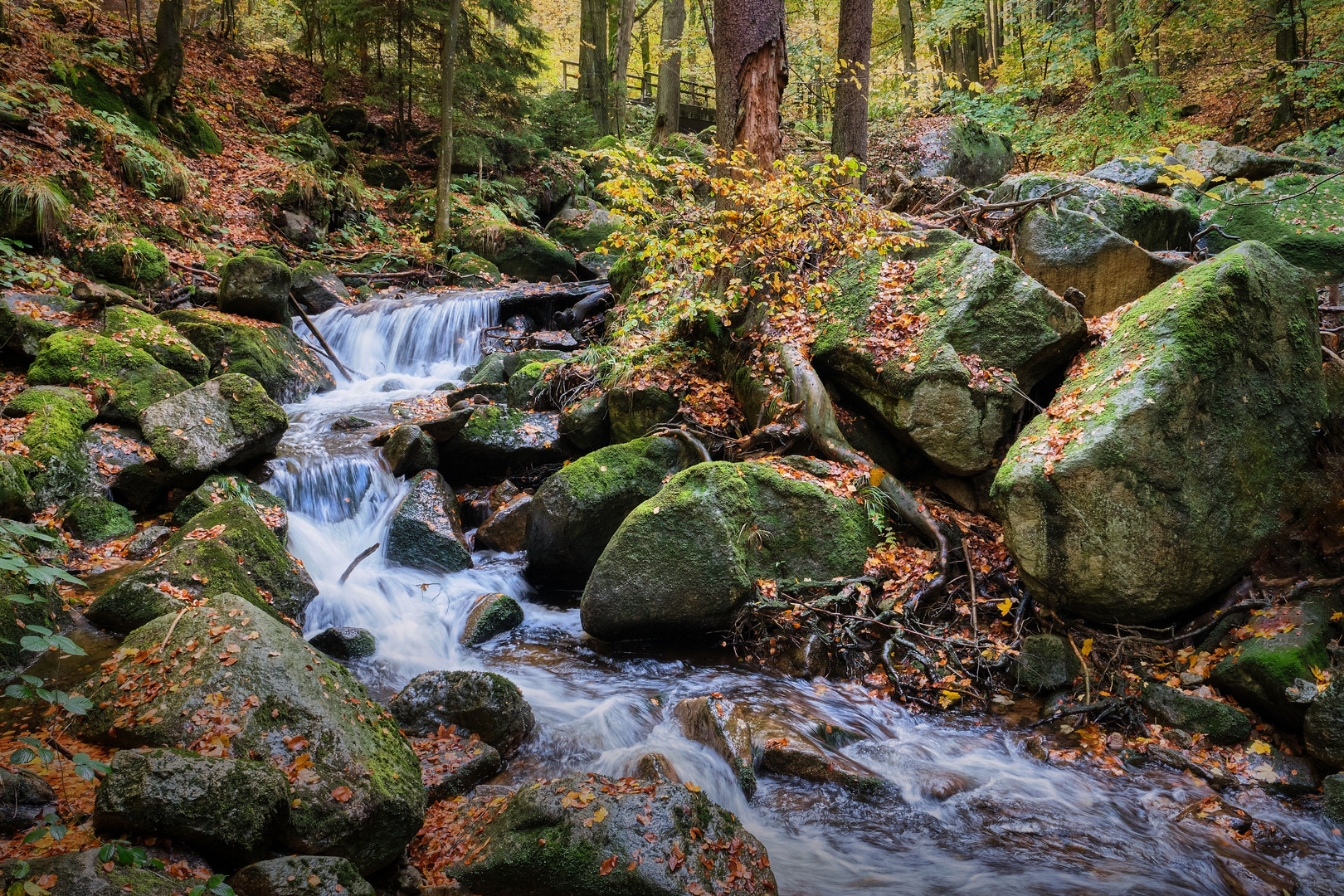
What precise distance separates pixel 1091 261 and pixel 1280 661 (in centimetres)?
447

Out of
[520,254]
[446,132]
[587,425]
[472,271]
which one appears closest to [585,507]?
[587,425]

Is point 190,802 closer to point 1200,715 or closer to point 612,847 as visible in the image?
point 612,847

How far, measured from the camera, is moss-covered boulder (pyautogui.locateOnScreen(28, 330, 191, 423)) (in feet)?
23.2

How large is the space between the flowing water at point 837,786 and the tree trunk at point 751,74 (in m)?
5.30

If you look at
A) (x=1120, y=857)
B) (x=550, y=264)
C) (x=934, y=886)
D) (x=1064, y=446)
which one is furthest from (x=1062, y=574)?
(x=550, y=264)

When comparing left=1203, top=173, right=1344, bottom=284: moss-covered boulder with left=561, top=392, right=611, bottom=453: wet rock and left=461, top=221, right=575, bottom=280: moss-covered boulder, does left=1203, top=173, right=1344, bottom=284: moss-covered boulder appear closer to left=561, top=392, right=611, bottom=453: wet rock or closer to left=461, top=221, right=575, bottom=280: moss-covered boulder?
left=561, top=392, right=611, bottom=453: wet rock

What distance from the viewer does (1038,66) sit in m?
19.4

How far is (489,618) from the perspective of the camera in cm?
649

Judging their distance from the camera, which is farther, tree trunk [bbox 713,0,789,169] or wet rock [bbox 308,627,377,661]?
tree trunk [bbox 713,0,789,169]

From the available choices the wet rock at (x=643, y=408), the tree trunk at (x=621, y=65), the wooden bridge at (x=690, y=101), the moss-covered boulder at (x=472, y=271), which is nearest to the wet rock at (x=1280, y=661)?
the wet rock at (x=643, y=408)

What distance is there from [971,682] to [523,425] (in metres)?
5.74

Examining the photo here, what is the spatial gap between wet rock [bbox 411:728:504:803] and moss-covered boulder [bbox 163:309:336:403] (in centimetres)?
633

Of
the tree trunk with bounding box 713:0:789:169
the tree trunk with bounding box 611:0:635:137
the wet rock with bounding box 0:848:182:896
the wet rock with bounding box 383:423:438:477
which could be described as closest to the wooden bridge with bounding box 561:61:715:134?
the tree trunk with bounding box 611:0:635:137

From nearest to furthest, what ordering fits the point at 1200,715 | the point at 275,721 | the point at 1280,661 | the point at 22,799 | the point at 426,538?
the point at 22,799
the point at 275,721
the point at 1280,661
the point at 1200,715
the point at 426,538
